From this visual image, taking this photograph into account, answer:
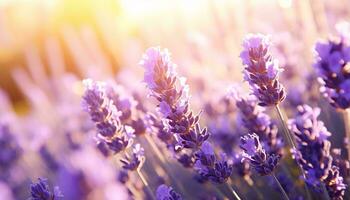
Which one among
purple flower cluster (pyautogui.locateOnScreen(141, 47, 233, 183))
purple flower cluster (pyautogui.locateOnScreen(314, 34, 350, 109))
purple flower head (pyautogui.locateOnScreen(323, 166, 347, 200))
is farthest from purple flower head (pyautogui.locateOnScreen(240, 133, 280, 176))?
purple flower cluster (pyautogui.locateOnScreen(314, 34, 350, 109))

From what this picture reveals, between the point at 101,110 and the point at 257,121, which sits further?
the point at 257,121

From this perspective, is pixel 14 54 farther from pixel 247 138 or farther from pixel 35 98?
pixel 247 138

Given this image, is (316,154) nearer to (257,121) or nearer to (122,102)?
(257,121)

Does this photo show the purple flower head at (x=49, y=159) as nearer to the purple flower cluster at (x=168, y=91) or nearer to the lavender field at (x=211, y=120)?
the lavender field at (x=211, y=120)

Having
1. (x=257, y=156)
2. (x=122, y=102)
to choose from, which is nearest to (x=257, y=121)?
(x=257, y=156)

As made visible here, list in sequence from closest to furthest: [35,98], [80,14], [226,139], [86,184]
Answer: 1. [86,184]
2. [226,139]
3. [35,98]
4. [80,14]

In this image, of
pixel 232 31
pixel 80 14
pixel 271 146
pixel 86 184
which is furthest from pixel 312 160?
pixel 80 14
